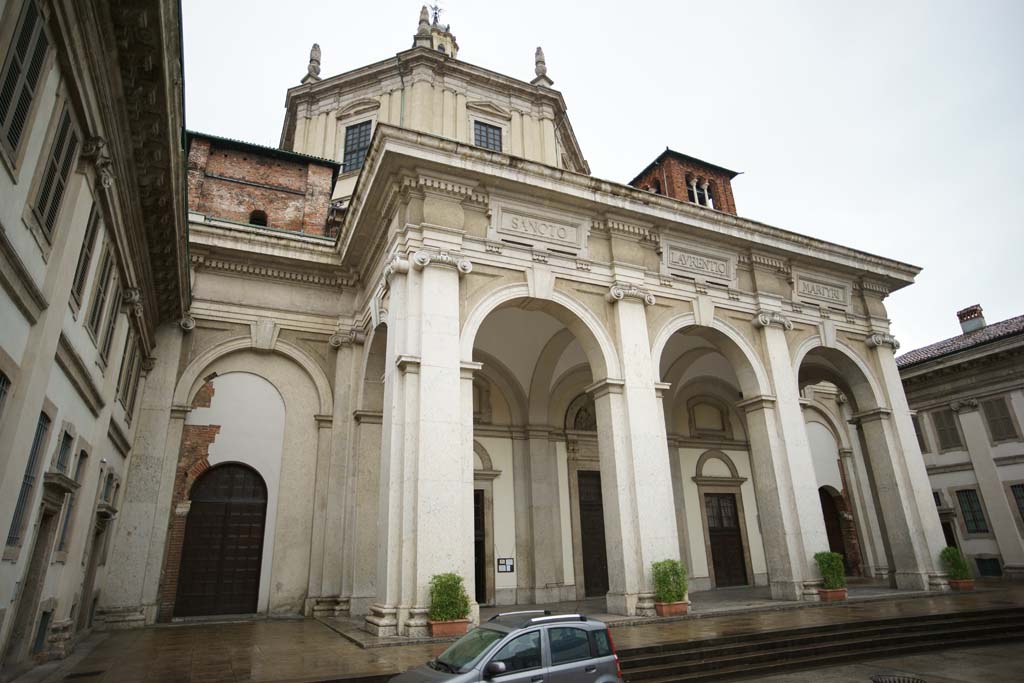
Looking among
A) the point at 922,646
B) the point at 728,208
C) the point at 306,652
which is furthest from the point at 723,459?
the point at 306,652

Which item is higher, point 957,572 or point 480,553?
point 480,553

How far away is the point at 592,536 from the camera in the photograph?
16797 millimetres

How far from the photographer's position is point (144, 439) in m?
12.8

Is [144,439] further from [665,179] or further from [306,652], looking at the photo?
[665,179]

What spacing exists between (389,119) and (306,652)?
17200 mm

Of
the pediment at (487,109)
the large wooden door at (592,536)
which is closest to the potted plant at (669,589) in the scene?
the large wooden door at (592,536)

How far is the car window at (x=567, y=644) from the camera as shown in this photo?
5.91 meters

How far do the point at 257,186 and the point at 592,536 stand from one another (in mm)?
13693

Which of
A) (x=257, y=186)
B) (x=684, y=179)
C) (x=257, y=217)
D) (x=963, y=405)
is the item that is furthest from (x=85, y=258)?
(x=963, y=405)

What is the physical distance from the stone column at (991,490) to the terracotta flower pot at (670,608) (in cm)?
1603

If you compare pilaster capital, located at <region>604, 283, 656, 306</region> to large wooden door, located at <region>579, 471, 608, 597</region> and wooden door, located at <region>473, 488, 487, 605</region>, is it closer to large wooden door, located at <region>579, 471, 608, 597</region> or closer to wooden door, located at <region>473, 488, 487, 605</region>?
large wooden door, located at <region>579, 471, 608, 597</region>

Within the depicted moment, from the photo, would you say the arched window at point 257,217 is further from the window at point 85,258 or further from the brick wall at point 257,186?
the window at point 85,258

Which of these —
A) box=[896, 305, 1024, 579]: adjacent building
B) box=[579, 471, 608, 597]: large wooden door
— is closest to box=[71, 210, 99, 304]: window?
box=[579, 471, 608, 597]: large wooden door

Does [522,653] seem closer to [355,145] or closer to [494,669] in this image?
[494,669]
